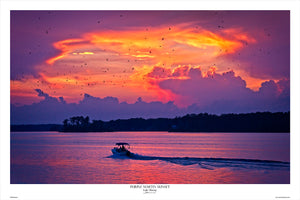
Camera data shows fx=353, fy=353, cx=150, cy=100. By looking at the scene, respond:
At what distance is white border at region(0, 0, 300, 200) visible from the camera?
10750 mm

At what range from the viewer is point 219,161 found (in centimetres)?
2447

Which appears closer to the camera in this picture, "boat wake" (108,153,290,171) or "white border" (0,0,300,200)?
"white border" (0,0,300,200)

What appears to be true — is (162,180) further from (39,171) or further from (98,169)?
(39,171)

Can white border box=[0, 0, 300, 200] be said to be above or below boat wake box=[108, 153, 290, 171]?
above
